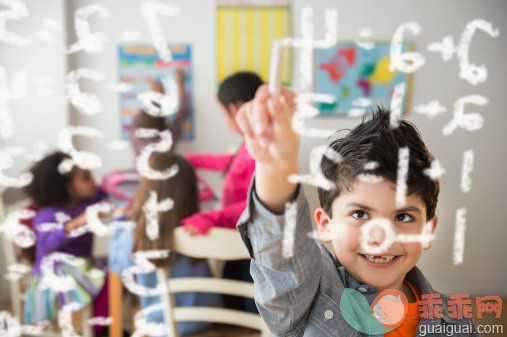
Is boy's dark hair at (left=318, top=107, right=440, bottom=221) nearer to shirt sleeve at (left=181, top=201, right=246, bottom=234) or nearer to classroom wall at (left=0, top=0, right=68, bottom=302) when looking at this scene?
shirt sleeve at (left=181, top=201, right=246, bottom=234)

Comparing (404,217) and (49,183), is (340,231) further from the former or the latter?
(49,183)

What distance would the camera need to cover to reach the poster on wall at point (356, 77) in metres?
1.47

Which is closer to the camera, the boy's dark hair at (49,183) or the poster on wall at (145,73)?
the boy's dark hair at (49,183)

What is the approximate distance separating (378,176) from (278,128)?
136mm

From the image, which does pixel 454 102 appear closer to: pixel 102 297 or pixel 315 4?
pixel 315 4

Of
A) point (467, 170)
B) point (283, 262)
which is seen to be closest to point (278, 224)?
point (283, 262)

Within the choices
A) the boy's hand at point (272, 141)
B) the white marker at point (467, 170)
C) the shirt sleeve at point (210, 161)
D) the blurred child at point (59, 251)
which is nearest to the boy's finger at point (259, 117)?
the boy's hand at point (272, 141)

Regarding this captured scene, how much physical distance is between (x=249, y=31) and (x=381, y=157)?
1.20 meters

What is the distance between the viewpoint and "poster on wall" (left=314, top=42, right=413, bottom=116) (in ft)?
4.84

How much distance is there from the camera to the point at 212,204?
43.0 inches

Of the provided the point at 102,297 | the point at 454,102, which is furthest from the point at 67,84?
the point at 454,102

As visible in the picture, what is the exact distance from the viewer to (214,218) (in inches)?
28.3

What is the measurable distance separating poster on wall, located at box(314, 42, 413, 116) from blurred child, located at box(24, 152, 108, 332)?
0.88m

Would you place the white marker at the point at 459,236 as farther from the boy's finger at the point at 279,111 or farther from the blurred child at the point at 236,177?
the boy's finger at the point at 279,111
